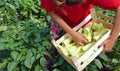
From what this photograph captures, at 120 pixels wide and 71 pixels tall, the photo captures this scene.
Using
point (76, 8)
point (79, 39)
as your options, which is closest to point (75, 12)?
point (76, 8)

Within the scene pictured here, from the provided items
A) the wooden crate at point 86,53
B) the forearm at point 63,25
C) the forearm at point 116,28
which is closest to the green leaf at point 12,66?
the wooden crate at point 86,53

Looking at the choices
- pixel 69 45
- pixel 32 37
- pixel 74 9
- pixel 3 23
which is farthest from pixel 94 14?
pixel 3 23

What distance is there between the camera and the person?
2.58 m

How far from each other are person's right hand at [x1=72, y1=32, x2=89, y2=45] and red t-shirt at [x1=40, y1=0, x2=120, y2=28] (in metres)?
0.20

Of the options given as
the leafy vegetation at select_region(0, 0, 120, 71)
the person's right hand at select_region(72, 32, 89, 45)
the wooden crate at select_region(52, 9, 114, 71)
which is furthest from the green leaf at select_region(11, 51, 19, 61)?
the person's right hand at select_region(72, 32, 89, 45)

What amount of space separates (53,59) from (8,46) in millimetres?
402

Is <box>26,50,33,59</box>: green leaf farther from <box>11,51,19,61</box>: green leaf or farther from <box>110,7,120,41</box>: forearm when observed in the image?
<box>110,7,120,41</box>: forearm

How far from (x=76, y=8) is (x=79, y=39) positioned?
0.99 feet

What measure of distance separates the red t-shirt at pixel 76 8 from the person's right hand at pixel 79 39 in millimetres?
201

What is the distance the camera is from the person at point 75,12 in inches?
102

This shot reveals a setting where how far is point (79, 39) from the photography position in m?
2.70

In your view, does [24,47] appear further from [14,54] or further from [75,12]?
[75,12]

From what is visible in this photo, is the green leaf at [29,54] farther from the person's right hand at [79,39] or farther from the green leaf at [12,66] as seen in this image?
the person's right hand at [79,39]

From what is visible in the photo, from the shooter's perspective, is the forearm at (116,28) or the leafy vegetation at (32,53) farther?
the leafy vegetation at (32,53)
